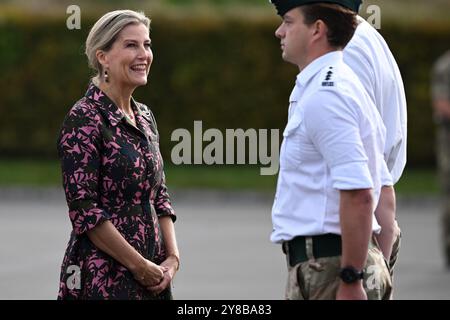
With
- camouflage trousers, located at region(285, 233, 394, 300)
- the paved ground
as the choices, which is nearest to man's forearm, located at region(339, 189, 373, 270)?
camouflage trousers, located at region(285, 233, 394, 300)

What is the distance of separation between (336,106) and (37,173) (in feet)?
56.9

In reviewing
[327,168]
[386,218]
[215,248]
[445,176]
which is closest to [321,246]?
[327,168]

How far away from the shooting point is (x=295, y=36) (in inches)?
170

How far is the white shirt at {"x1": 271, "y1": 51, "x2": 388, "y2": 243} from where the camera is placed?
161 inches

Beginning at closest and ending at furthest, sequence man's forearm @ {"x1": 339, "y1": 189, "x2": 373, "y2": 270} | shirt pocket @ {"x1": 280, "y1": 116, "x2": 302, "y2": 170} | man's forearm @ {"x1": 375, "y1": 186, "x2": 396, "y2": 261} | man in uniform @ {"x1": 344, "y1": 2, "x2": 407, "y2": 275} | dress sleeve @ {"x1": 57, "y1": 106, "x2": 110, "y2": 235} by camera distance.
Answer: man's forearm @ {"x1": 339, "y1": 189, "x2": 373, "y2": 270} < shirt pocket @ {"x1": 280, "y1": 116, "x2": 302, "y2": 170} < man's forearm @ {"x1": 375, "y1": 186, "x2": 396, "y2": 261} < dress sleeve @ {"x1": 57, "y1": 106, "x2": 110, "y2": 235} < man in uniform @ {"x1": 344, "y1": 2, "x2": 407, "y2": 275}

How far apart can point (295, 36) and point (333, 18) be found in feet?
0.44

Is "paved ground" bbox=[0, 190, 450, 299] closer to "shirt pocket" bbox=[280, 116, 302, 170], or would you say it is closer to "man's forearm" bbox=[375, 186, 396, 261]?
"man's forearm" bbox=[375, 186, 396, 261]

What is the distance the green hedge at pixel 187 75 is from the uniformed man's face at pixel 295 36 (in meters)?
17.2

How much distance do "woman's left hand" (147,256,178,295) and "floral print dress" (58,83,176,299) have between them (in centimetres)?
3

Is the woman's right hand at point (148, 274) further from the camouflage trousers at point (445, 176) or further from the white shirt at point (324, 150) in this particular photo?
the camouflage trousers at point (445, 176)

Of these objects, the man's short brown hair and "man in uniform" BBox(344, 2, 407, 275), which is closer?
the man's short brown hair

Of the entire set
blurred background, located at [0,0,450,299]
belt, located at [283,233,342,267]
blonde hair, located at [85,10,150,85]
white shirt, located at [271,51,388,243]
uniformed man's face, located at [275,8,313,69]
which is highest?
blurred background, located at [0,0,450,299]

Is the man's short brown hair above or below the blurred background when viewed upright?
below

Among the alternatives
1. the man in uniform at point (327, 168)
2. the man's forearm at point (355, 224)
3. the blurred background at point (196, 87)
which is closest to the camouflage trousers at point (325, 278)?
the man in uniform at point (327, 168)
